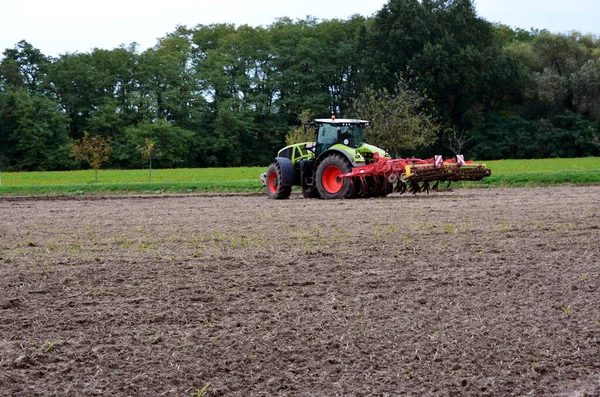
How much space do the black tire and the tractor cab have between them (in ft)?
4.12

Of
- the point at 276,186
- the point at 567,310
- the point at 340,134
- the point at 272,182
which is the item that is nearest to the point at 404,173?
the point at 340,134

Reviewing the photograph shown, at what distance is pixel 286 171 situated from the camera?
21.0 meters

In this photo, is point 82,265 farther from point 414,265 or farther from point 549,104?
point 549,104

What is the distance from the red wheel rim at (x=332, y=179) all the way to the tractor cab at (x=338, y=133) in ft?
2.40

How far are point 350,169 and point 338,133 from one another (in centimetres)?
156

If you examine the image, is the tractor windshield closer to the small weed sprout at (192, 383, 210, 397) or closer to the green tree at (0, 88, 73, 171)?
the small weed sprout at (192, 383, 210, 397)

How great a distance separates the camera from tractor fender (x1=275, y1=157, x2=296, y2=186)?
2086 cm

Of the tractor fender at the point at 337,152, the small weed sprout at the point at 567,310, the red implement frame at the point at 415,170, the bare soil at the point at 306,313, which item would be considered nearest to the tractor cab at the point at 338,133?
the tractor fender at the point at 337,152

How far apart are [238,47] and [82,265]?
6376 centimetres

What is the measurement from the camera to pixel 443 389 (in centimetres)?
455

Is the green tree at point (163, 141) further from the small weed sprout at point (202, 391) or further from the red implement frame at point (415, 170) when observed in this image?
the small weed sprout at point (202, 391)

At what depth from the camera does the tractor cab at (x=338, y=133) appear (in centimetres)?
2075

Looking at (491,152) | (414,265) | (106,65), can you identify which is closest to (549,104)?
(491,152)

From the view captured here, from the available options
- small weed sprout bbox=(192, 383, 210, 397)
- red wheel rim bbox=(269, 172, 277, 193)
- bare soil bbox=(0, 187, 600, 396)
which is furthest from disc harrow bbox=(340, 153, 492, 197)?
small weed sprout bbox=(192, 383, 210, 397)
